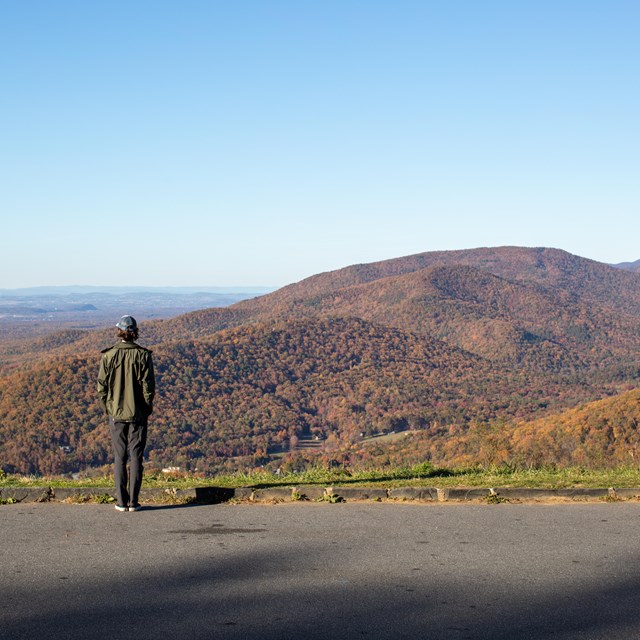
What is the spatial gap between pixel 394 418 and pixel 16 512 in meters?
79.8

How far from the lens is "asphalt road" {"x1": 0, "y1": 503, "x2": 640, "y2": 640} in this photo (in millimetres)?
5262

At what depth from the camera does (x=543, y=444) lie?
29.2 m

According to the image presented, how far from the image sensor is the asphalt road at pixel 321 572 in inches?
207

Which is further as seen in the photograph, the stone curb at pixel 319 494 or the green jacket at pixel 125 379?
the stone curb at pixel 319 494

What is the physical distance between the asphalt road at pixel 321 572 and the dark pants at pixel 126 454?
25 cm

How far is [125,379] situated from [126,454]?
2.57 ft

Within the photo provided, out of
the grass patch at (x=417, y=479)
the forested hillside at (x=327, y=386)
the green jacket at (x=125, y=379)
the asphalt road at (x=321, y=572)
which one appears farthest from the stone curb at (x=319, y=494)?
the forested hillside at (x=327, y=386)

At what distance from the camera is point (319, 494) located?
9328mm

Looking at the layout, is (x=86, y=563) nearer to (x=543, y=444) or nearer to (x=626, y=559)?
(x=626, y=559)

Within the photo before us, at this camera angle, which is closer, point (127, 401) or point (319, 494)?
point (127, 401)

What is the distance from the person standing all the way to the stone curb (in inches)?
27.3

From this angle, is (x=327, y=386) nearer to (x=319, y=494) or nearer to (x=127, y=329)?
(x=319, y=494)

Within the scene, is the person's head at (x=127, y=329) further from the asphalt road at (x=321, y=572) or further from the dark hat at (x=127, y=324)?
the asphalt road at (x=321, y=572)

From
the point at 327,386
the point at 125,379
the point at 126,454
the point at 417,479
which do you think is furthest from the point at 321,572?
the point at 327,386
